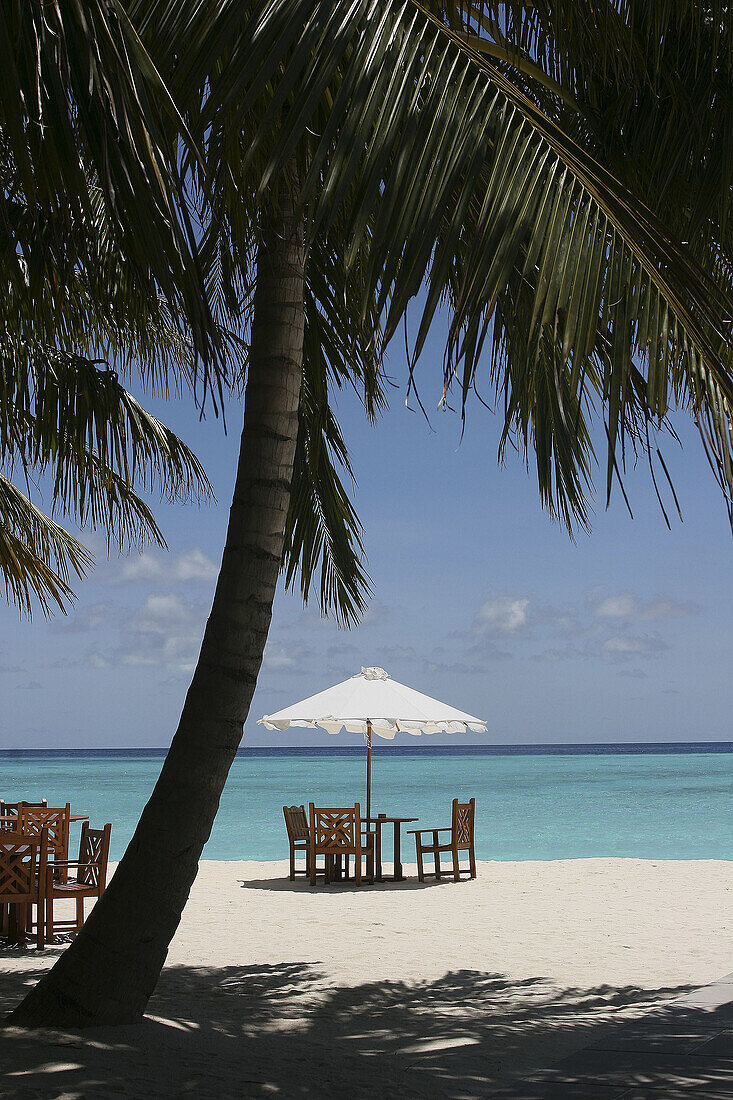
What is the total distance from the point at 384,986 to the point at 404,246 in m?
4.91

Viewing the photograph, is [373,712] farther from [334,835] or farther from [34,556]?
[34,556]

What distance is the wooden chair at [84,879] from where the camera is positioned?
707 centimetres

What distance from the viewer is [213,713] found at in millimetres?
4582

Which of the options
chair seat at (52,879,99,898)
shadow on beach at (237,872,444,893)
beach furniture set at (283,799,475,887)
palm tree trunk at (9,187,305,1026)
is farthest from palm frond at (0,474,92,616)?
shadow on beach at (237,872,444,893)

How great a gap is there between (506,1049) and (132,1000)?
1654 millimetres

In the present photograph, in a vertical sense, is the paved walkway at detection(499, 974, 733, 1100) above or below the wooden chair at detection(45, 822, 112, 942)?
below

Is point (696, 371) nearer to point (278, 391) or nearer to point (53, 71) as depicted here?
point (53, 71)

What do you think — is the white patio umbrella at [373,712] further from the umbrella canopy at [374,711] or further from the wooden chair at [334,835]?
the wooden chair at [334,835]

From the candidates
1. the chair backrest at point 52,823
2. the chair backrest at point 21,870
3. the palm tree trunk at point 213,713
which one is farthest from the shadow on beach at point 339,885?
the palm tree trunk at point 213,713

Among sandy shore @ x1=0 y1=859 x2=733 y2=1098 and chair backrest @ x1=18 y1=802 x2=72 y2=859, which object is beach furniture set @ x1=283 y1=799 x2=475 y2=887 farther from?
chair backrest @ x1=18 y1=802 x2=72 y2=859

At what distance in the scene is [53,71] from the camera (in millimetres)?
2348

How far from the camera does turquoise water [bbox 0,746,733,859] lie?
66.7 ft

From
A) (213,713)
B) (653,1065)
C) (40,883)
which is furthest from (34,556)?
(653,1065)

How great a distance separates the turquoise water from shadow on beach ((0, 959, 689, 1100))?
1191 cm
